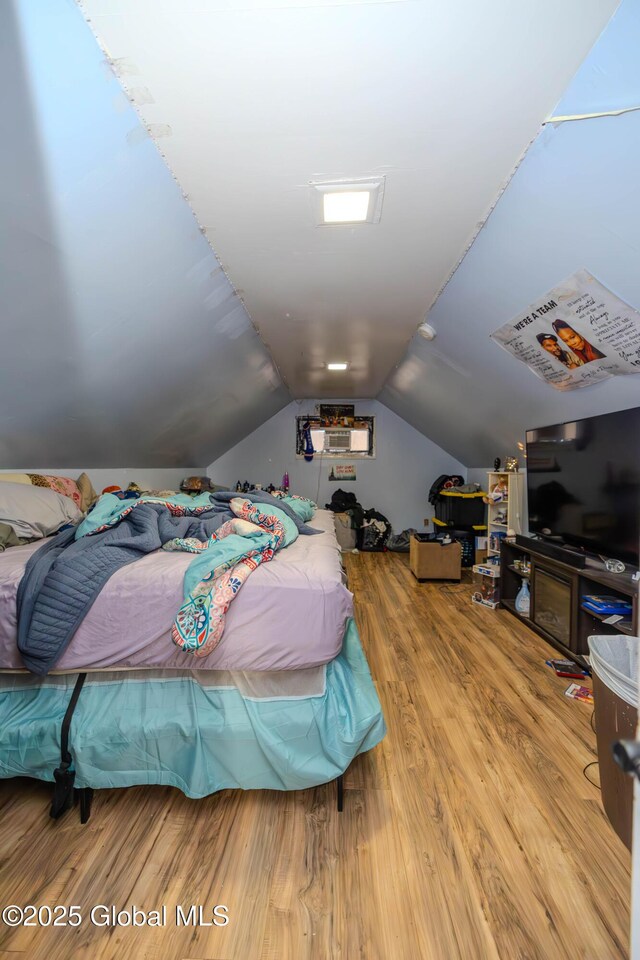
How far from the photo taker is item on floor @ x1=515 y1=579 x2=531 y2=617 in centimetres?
304

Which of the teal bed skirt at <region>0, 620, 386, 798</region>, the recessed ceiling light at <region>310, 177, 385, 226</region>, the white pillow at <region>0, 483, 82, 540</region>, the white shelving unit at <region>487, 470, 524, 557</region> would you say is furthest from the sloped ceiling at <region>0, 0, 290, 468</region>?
the white shelving unit at <region>487, 470, 524, 557</region>

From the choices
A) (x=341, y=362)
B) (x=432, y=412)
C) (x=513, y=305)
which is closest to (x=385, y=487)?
(x=432, y=412)

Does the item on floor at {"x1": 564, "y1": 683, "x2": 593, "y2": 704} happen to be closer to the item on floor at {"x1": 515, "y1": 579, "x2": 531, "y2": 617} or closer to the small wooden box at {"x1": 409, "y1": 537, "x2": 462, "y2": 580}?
the item on floor at {"x1": 515, "y1": 579, "x2": 531, "y2": 617}

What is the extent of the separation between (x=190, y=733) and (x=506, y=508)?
3207 millimetres

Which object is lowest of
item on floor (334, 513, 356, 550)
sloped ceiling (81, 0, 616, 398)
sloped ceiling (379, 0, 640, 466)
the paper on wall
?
item on floor (334, 513, 356, 550)

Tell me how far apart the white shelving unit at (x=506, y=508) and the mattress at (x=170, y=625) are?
2670mm

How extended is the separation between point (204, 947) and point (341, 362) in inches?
148

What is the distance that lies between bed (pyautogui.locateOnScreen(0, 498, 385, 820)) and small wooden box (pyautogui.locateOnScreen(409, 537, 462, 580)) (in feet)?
9.42

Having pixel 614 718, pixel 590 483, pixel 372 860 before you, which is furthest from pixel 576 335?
pixel 372 860

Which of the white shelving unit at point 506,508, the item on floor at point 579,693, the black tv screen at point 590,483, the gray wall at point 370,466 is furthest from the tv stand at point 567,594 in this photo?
the gray wall at point 370,466

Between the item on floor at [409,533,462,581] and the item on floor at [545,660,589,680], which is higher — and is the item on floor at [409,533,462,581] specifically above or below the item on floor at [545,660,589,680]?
above

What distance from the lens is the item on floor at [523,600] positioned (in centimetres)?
304

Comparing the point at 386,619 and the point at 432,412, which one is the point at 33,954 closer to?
the point at 386,619

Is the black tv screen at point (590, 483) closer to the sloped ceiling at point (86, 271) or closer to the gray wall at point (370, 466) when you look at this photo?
the sloped ceiling at point (86, 271)
